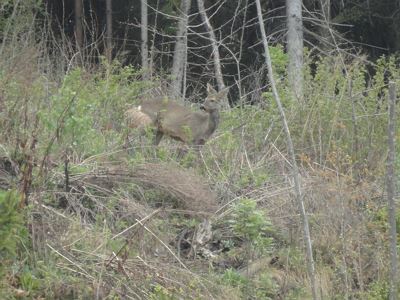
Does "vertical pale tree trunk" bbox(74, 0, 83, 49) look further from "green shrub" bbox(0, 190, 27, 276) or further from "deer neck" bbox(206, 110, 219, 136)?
"green shrub" bbox(0, 190, 27, 276)

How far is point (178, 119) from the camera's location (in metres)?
13.9

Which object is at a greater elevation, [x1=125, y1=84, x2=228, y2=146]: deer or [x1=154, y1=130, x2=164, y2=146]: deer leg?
[x1=125, y1=84, x2=228, y2=146]: deer

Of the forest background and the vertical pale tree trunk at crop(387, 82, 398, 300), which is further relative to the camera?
the forest background

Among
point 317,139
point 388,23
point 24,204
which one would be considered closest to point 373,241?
point 317,139

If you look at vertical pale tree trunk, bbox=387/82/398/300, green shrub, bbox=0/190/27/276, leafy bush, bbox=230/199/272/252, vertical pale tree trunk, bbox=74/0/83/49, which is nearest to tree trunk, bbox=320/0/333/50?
leafy bush, bbox=230/199/272/252

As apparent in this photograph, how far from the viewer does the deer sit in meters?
13.3

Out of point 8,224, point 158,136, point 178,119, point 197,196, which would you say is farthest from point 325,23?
point 8,224

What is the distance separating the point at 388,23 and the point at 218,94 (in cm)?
1498

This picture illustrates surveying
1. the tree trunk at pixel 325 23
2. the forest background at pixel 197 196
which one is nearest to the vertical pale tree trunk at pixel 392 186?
the forest background at pixel 197 196

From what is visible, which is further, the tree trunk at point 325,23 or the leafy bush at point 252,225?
the tree trunk at point 325,23

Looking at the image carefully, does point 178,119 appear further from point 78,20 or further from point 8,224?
point 78,20

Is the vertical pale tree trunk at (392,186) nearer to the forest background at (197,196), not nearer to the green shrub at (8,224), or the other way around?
the forest background at (197,196)

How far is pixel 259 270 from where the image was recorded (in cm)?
1009

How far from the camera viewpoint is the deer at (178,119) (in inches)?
525
